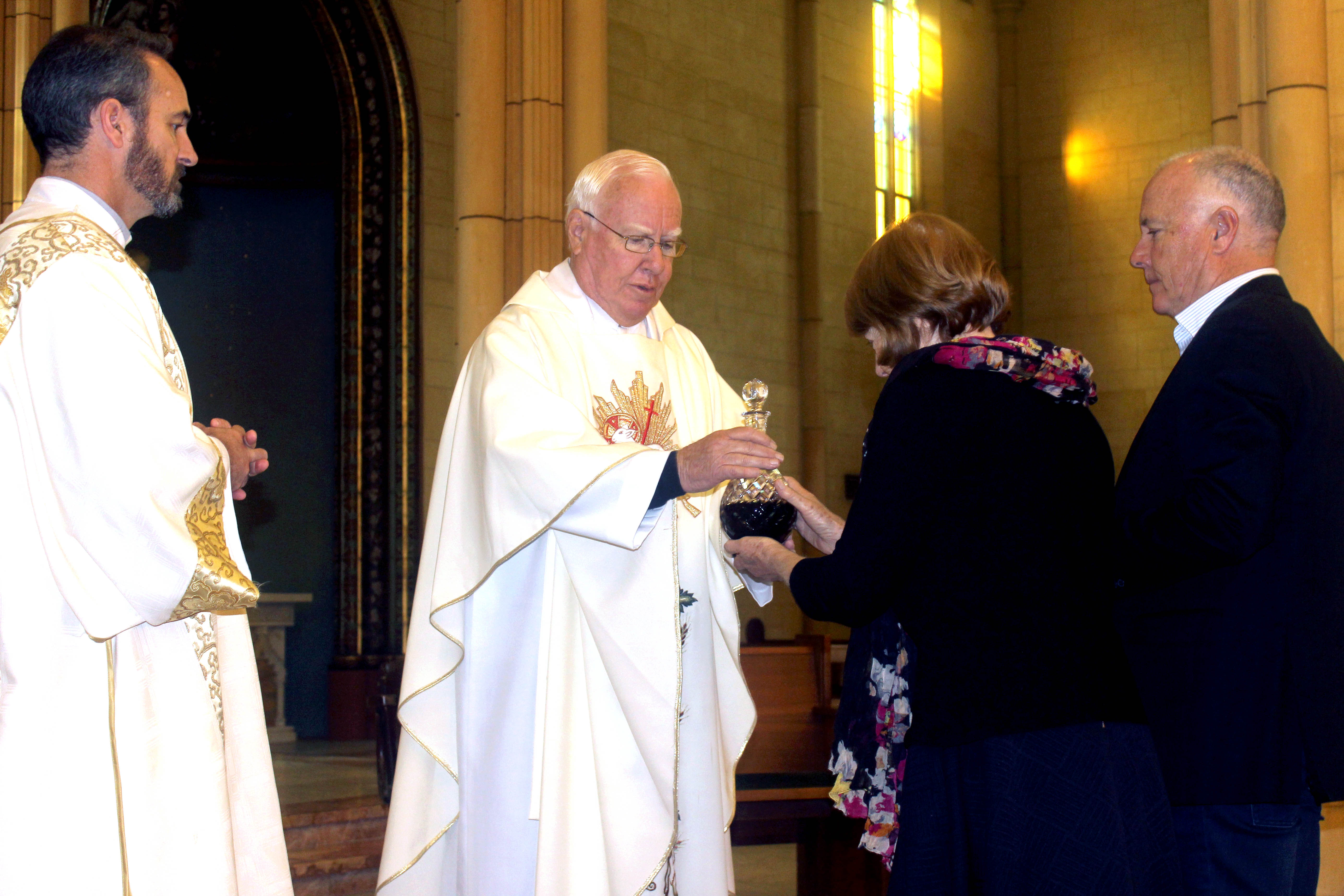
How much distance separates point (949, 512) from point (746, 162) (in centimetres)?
971

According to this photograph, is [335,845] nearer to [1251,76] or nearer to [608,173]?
[608,173]

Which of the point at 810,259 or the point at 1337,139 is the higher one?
the point at 810,259

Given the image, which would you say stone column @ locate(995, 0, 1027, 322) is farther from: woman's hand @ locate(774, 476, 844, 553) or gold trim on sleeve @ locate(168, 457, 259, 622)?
gold trim on sleeve @ locate(168, 457, 259, 622)

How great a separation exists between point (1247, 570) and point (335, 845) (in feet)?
14.7

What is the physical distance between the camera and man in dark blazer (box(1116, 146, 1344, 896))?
1.98 m

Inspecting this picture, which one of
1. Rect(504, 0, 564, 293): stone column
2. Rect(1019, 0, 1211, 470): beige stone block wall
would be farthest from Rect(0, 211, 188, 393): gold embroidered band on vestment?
Rect(1019, 0, 1211, 470): beige stone block wall

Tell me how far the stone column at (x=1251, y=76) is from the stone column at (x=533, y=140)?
313cm

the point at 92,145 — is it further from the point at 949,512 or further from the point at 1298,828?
the point at 1298,828

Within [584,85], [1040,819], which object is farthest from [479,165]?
[1040,819]

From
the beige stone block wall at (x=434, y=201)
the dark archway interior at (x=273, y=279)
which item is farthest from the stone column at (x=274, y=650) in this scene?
the beige stone block wall at (x=434, y=201)

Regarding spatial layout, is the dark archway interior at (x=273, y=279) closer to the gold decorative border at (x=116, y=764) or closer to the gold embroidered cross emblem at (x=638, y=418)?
the gold embroidered cross emblem at (x=638, y=418)

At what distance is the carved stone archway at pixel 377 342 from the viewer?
8.65 meters

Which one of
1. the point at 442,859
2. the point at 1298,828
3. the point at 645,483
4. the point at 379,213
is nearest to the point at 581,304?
the point at 645,483

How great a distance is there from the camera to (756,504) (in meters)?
2.35
